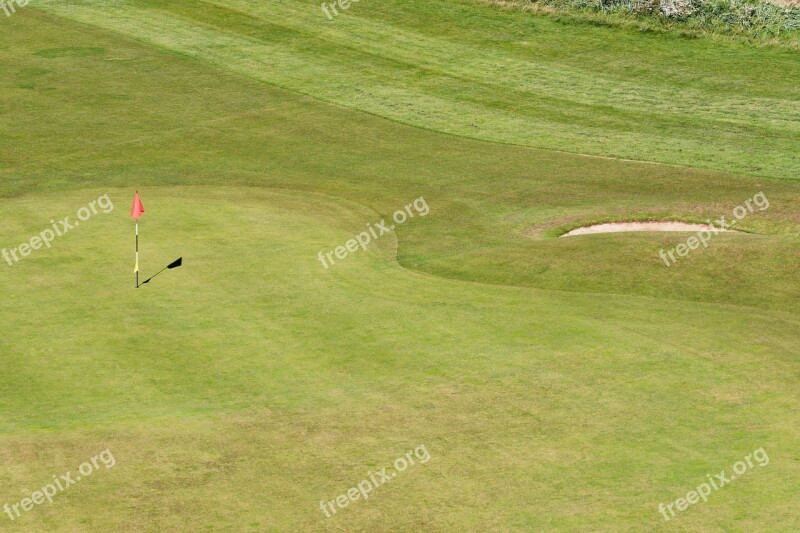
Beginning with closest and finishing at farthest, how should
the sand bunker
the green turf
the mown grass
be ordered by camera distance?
the green turf
the sand bunker
the mown grass

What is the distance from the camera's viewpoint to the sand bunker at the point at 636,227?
30.1 metres

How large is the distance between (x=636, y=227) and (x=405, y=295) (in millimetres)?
10162

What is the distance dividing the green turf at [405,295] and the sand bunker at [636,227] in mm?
399

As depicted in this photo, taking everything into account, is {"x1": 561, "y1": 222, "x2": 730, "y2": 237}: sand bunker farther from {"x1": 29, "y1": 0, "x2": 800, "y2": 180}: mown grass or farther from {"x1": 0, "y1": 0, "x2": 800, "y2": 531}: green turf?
{"x1": 29, "y1": 0, "x2": 800, "y2": 180}: mown grass

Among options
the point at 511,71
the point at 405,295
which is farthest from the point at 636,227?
the point at 511,71

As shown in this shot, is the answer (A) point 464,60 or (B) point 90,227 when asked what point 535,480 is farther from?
(A) point 464,60

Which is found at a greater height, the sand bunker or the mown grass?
the mown grass

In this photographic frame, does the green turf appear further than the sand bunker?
No

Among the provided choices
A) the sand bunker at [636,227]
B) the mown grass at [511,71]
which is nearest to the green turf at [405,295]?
the mown grass at [511,71]

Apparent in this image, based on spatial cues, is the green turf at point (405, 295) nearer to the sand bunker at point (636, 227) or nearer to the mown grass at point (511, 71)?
the mown grass at point (511, 71)

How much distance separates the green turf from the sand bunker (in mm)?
399

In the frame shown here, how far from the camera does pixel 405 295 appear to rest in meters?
22.5

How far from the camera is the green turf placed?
15352 millimetres

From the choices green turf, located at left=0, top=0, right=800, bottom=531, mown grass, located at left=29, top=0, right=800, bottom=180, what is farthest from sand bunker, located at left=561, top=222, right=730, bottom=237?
mown grass, located at left=29, top=0, right=800, bottom=180
